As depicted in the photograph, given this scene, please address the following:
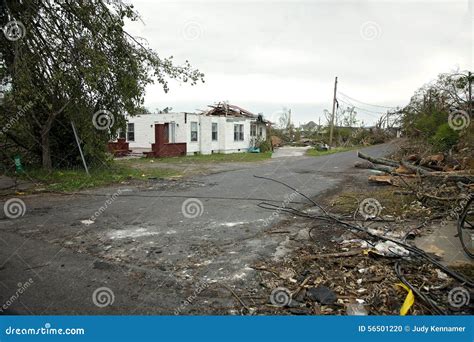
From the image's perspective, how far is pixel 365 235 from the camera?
5.38 meters

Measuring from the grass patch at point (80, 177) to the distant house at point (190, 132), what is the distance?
319 inches

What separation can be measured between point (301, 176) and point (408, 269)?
905 centimetres

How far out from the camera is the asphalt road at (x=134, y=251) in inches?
139

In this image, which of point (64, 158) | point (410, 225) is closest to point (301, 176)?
point (410, 225)

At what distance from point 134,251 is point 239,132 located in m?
23.8

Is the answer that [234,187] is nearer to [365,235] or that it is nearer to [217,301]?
[365,235]

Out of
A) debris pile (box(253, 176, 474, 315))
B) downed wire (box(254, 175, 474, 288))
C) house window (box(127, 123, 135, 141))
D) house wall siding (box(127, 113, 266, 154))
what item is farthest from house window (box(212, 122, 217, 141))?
debris pile (box(253, 176, 474, 315))

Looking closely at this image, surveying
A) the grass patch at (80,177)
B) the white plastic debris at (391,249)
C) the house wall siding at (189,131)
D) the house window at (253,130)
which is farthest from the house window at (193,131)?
the white plastic debris at (391,249)

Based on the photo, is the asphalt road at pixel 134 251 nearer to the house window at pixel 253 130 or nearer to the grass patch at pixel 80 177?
the grass patch at pixel 80 177

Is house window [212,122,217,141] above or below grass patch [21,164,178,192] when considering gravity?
above

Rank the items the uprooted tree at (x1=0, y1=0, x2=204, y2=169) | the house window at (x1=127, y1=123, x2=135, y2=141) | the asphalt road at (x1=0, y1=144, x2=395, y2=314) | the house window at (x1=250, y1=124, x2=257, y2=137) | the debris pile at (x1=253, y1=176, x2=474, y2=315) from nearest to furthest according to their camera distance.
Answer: the debris pile at (x1=253, y1=176, x2=474, y2=315)
the asphalt road at (x1=0, y1=144, x2=395, y2=314)
the uprooted tree at (x1=0, y1=0, x2=204, y2=169)
the house window at (x1=127, y1=123, x2=135, y2=141)
the house window at (x1=250, y1=124, x2=257, y2=137)

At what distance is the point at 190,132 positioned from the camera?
78.0ft

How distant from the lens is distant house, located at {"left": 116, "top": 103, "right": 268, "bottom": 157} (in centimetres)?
2264

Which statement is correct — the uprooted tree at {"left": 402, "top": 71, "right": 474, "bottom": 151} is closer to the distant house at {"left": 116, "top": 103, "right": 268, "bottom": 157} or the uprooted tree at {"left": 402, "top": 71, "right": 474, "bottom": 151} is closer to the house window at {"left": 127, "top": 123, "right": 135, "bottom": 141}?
the distant house at {"left": 116, "top": 103, "right": 268, "bottom": 157}
